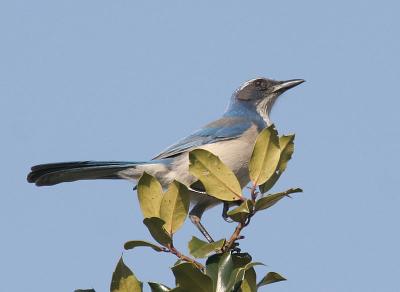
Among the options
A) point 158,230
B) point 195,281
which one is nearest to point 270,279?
point 195,281

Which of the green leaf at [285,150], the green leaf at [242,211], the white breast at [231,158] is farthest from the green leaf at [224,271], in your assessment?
the white breast at [231,158]

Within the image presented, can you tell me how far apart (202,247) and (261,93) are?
238 inches

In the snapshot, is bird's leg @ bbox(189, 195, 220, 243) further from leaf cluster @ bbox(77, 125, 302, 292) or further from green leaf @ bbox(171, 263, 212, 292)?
green leaf @ bbox(171, 263, 212, 292)

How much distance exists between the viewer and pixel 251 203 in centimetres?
453

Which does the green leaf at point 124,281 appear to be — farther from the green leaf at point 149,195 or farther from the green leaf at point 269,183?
the green leaf at point 269,183

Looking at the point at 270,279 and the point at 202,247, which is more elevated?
the point at 202,247

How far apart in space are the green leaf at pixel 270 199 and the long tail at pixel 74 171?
12.8ft

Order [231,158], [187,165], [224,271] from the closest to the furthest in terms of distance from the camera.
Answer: [224,271], [187,165], [231,158]

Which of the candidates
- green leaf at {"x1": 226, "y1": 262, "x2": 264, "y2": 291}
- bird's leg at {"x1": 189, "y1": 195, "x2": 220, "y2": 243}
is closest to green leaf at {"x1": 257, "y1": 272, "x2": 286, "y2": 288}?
green leaf at {"x1": 226, "y1": 262, "x2": 264, "y2": 291}

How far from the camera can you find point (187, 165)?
8328mm

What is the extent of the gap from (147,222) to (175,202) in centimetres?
26

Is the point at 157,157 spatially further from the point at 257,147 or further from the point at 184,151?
the point at 257,147

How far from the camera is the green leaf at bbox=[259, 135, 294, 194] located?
488 centimetres

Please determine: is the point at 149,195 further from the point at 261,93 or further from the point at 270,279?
the point at 261,93
